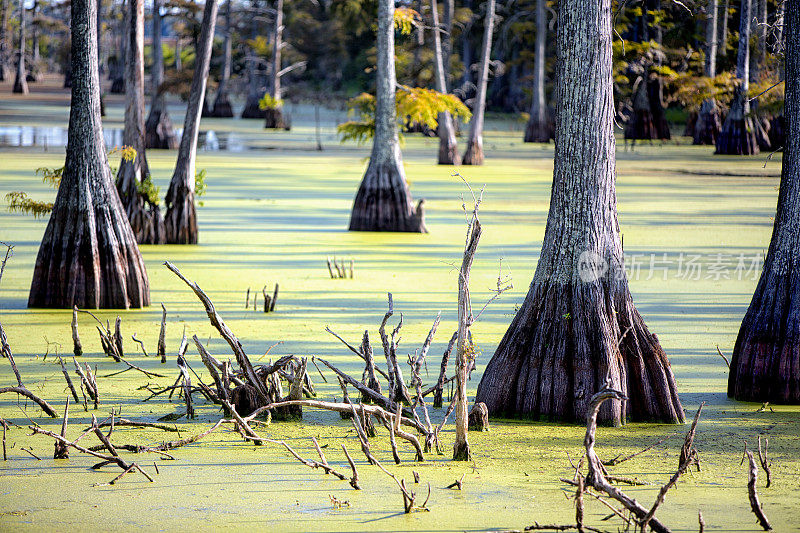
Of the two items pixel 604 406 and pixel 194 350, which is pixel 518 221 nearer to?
pixel 194 350

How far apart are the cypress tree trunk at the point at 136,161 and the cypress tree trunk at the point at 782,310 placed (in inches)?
255

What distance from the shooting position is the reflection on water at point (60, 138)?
24.5 metres

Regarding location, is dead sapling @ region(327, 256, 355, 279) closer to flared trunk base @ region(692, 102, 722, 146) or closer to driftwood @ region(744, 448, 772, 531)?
driftwood @ region(744, 448, 772, 531)

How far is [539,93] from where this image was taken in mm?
28094

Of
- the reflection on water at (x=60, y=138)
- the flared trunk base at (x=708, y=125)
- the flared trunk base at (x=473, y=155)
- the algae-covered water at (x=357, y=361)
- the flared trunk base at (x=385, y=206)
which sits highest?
the flared trunk base at (x=708, y=125)

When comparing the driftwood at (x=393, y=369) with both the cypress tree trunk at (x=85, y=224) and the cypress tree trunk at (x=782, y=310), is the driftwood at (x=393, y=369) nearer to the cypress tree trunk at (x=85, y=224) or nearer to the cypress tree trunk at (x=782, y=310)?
the cypress tree trunk at (x=782, y=310)

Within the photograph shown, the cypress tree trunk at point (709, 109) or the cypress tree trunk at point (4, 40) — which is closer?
the cypress tree trunk at point (709, 109)

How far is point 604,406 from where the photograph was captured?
4.90m

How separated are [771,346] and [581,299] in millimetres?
1082

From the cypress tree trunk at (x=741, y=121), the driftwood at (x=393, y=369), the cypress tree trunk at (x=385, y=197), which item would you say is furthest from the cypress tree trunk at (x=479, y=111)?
the driftwood at (x=393, y=369)

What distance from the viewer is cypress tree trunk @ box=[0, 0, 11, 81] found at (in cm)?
4719

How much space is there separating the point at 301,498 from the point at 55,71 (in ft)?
268

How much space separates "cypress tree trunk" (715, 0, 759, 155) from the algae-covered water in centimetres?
816

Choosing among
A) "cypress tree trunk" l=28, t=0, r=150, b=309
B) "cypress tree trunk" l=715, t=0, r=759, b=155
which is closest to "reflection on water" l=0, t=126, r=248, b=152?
"cypress tree trunk" l=715, t=0, r=759, b=155
